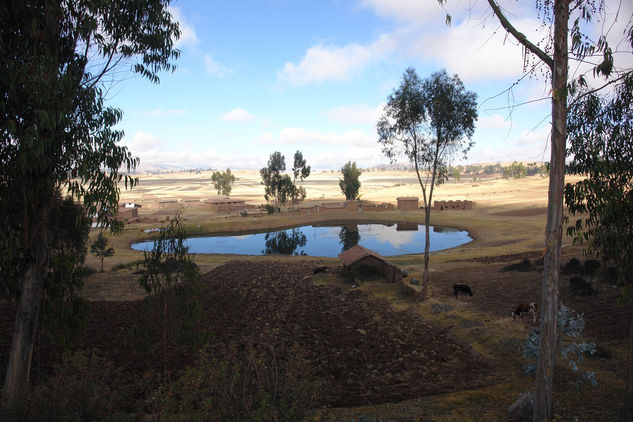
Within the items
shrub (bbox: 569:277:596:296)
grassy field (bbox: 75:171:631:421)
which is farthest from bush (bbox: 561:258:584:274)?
shrub (bbox: 569:277:596:296)

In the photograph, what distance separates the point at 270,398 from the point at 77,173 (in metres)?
7.33

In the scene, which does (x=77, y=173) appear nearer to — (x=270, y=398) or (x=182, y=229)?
(x=182, y=229)

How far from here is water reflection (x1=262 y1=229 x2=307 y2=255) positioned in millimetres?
47719

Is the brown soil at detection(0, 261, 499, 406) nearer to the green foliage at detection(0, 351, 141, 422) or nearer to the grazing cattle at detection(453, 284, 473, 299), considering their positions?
the green foliage at detection(0, 351, 141, 422)

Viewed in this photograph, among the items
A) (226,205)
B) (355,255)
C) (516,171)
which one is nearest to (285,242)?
(226,205)

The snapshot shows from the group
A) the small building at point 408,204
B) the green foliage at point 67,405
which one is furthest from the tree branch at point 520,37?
the small building at point 408,204

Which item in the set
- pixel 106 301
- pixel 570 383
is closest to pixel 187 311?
pixel 570 383

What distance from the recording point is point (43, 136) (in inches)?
333

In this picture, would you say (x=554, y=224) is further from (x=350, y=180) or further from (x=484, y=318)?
(x=350, y=180)

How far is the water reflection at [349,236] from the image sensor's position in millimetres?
50219

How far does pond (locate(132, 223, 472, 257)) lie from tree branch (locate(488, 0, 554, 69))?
37.3 metres

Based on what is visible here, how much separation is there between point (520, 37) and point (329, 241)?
155ft

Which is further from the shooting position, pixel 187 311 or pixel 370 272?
pixel 370 272

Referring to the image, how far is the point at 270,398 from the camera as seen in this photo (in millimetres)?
6977
